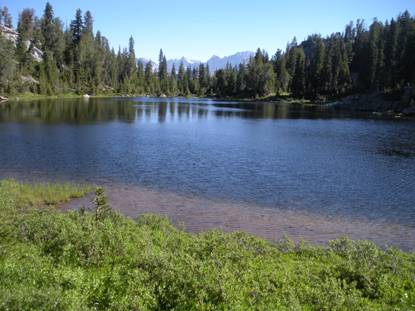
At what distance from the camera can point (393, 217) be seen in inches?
963

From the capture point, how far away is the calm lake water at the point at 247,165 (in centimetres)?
2689

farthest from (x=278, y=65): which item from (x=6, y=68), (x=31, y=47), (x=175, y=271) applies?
(x=175, y=271)

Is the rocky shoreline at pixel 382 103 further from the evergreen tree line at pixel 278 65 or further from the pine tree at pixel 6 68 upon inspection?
the pine tree at pixel 6 68

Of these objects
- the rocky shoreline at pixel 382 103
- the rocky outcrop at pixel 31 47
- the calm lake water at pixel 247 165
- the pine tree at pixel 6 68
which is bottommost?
the calm lake water at pixel 247 165

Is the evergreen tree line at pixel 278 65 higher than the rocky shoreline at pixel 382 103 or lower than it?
higher

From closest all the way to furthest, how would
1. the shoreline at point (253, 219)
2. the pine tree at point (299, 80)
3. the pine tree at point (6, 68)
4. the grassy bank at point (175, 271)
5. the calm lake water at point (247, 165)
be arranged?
the grassy bank at point (175, 271)
the shoreline at point (253, 219)
the calm lake water at point (247, 165)
the pine tree at point (6, 68)
the pine tree at point (299, 80)

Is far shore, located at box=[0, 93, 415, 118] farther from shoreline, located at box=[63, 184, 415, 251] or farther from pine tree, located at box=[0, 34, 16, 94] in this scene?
shoreline, located at box=[63, 184, 415, 251]

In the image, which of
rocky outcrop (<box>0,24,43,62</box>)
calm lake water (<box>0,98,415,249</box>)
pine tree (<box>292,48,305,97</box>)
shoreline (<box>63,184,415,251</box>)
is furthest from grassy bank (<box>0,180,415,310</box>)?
rocky outcrop (<box>0,24,43,62</box>)

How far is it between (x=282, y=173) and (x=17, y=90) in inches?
4993

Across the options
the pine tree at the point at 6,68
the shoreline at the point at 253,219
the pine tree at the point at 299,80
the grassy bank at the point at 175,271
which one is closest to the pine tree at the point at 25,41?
the pine tree at the point at 6,68

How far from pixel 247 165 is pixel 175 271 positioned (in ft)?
92.6

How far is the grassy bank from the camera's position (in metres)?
10.1

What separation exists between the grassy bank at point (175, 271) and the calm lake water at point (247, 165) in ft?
26.7

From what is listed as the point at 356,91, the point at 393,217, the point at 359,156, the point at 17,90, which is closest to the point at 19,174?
the point at 393,217
